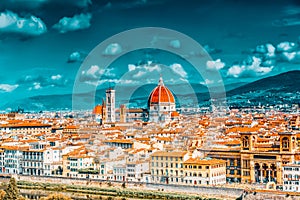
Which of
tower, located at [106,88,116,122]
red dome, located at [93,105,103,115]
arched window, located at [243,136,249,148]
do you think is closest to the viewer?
arched window, located at [243,136,249,148]

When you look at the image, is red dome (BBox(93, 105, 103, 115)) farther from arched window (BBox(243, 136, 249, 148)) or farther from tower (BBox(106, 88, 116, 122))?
arched window (BBox(243, 136, 249, 148))

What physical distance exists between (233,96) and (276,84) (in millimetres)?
7899

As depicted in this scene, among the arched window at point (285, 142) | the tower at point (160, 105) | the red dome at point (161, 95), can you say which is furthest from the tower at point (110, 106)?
the arched window at point (285, 142)

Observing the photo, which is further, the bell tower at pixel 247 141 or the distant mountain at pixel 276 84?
the distant mountain at pixel 276 84

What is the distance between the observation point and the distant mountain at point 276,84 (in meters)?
106

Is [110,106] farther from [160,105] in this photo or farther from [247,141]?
[247,141]

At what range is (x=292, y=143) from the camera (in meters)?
24.0

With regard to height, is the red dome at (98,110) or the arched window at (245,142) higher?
the red dome at (98,110)

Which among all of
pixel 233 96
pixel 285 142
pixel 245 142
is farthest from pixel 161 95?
pixel 233 96

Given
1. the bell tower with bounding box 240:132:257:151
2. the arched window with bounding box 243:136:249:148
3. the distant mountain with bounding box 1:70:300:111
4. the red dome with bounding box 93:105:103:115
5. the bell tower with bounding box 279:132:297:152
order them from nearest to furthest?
1. the bell tower with bounding box 279:132:297:152
2. the bell tower with bounding box 240:132:257:151
3. the arched window with bounding box 243:136:249:148
4. the red dome with bounding box 93:105:103:115
5. the distant mountain with bounding box 1:70:300:111

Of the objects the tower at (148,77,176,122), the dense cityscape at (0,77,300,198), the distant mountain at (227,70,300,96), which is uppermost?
the distant mountain at (227,70,300,96)

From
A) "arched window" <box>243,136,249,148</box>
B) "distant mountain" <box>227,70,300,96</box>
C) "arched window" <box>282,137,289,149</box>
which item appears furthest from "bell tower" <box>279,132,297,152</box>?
"distant mountain" <box>227,70,300,96</box>

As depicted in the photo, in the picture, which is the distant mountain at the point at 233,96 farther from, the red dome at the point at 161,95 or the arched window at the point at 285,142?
the arched window at the point at 285,142

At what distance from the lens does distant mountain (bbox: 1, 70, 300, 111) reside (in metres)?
88.6
